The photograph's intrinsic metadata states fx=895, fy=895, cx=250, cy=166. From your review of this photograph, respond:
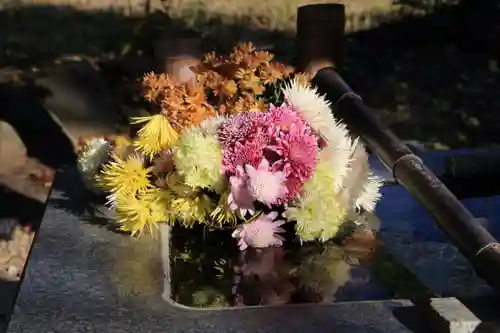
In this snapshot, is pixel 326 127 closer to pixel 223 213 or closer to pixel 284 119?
pixel 284 119

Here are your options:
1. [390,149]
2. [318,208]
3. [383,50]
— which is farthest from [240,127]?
[383,50]

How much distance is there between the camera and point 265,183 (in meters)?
1.21

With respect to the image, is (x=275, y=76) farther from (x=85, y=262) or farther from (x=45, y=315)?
(x=45, y=315)

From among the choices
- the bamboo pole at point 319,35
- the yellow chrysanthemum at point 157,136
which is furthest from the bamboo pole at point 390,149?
the yellow chrysanthemum at point 157,136

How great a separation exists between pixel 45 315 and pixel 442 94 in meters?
3.15

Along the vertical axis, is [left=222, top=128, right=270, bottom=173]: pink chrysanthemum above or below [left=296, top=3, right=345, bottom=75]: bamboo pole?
below

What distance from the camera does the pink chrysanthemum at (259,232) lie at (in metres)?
1.27

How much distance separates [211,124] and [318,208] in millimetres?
200

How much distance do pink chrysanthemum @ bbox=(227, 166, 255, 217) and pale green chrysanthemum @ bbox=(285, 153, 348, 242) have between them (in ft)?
0.20

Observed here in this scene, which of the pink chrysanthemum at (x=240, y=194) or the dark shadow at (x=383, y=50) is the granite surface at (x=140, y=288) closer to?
the pink chrysanthemum at (x=240, y=194)

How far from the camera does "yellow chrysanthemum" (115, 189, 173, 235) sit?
129 cm

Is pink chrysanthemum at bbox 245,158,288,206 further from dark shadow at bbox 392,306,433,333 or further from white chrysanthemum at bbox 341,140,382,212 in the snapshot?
dark shadow at bbox 392,306,433,333

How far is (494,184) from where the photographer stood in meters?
1.69

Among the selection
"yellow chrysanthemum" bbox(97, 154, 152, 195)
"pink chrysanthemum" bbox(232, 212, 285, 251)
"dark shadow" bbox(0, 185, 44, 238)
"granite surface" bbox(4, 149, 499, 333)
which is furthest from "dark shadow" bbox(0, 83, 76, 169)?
"pink chrysanthemum" bbox(232, 212, 285, 251)
